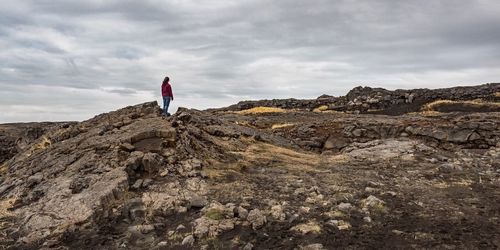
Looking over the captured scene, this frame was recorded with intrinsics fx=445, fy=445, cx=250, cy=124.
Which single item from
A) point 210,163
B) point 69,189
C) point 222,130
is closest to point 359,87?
point 222,130

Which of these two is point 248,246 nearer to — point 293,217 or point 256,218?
point 256,218

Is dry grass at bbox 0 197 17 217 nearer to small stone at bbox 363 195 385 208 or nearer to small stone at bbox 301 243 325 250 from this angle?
small stone at bbox 301 243 325 250

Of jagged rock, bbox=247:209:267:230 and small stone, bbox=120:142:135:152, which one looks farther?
small stone, bbox=120:142:135:152

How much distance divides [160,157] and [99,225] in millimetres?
3295

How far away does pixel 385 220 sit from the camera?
10.1 m

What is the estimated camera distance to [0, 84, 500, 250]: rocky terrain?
9602 mm

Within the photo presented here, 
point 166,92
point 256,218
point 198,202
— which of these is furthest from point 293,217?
point 166,92

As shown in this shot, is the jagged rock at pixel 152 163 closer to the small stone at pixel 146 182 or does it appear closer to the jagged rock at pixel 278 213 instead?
the small stone at pixel 146 182

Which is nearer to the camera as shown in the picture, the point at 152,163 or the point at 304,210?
the point at 304,210

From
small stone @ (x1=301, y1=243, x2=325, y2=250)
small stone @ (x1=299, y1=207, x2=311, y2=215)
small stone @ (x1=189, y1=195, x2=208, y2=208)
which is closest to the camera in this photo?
small stone @ (x1=301, y1=243, x2=325, y2=250)

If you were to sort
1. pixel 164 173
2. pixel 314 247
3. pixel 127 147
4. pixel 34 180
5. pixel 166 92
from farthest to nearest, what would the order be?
pixel 166 92
pixel 127 147
pixel 34 180
pixel 164 173
pixel 314 247

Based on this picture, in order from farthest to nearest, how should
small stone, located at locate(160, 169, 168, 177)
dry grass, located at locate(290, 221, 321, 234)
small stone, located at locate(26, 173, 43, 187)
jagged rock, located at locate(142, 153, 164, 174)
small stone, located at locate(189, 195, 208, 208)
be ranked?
1. small stone, located at locate(26, 173, 43, 187)
2. jagged rock, located at locate(142, 153, 164, 174)
3. small stone, located at locate(160, 169, 168, 177)
4. small stone, located at locate(189, 195, 208, 208)
5. dry grass, located at locate(290, 221, 321, 234)

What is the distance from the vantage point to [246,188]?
11.9m

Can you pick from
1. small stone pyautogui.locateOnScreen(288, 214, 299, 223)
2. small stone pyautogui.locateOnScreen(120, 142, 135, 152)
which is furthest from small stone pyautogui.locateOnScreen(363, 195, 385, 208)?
small stone pyautogui.locateOnScreen(120, 142, 135, 152)
